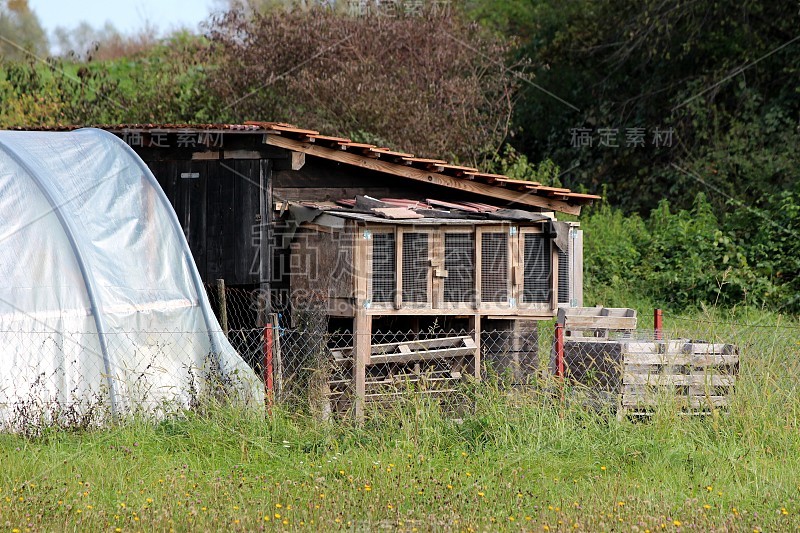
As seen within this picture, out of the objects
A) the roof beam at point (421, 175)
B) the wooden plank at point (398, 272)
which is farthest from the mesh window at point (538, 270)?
the roof beam at point (421, 175)

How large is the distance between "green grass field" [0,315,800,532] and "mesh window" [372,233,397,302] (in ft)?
5.45

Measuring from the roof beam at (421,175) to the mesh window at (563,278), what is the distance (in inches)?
62.4

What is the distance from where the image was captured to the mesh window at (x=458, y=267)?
9.47 meters

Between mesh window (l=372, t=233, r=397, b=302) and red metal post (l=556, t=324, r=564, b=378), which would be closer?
Answer: red metal post (l=556, t=324, r=564, b=378)

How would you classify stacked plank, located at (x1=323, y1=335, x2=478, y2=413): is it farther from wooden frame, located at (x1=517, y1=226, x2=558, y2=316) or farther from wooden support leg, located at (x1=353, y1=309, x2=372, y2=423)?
wooden frame, located at (x1=517, y1=226, x2=558, y2=316)

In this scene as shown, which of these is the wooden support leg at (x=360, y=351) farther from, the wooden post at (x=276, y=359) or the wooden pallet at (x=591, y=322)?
the wooden pallet at (x=591, y=322)

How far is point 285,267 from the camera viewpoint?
1085cm

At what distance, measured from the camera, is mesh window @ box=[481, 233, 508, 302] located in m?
9.59

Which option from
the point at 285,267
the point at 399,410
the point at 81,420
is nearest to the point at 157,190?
the point at 285,267

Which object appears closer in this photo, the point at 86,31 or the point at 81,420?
the point at 81,420

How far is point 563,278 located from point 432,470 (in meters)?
4.41

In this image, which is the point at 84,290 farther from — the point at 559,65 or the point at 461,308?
the point at 559,65

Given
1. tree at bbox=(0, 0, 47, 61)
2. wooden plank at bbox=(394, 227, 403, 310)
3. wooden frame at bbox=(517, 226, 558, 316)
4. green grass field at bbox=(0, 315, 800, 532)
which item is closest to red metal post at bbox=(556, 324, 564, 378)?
green grass field at bbox=(0, 315, 800, 532)

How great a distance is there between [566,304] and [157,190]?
4.70 meters
